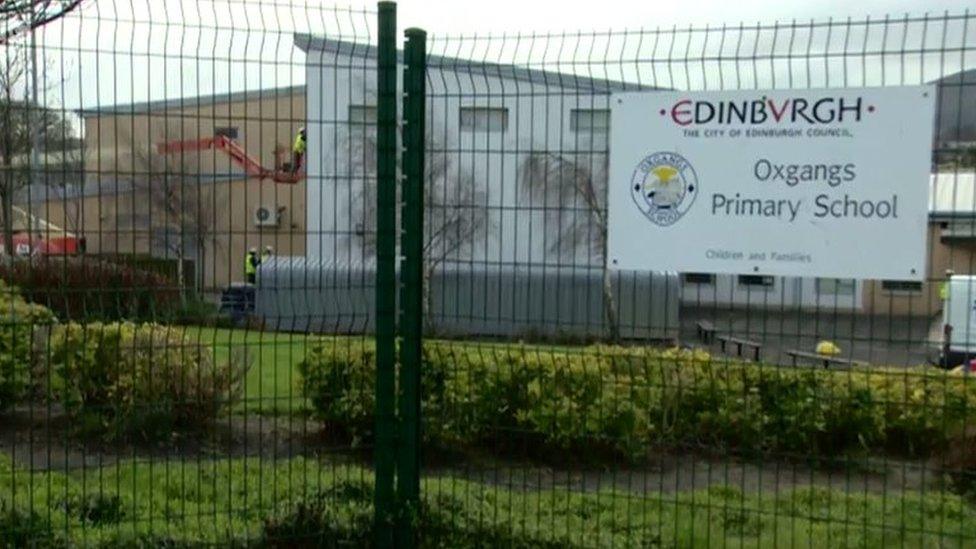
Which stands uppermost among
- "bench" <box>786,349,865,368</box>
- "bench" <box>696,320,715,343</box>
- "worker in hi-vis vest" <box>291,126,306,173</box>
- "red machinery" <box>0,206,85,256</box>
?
"worker in hi-vis vest" <box>291,126,306,173</box>

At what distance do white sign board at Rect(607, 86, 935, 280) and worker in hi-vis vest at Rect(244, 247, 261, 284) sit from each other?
1.68 metres

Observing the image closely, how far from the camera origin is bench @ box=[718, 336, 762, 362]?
178 inches

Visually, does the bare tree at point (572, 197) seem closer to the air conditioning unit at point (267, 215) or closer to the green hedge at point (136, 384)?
the air conditioning unit at point (267, 215)

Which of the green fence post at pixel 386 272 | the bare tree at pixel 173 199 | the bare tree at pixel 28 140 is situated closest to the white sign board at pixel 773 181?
the green fence post at pixel 386 272

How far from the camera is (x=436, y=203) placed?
4.81 m

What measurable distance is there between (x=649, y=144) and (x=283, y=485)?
103 inches

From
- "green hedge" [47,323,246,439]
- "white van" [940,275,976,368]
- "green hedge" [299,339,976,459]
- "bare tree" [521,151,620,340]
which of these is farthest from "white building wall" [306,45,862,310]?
"green hedge" [47,323,246,439]

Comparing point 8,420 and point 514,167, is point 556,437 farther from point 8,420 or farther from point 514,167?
point 8,420

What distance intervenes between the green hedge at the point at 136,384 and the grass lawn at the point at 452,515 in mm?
753

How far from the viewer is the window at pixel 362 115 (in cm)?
472

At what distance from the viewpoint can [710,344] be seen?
477 cm

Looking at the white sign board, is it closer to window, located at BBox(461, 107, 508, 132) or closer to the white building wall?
the white building wall

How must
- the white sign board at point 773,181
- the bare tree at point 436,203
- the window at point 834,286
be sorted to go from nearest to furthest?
1. the white sign board at point 773,181
2. the window at point 834,286
3. the bare tree at point 436,203

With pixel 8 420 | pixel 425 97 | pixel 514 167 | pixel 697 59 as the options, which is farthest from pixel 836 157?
pixel 8 420
